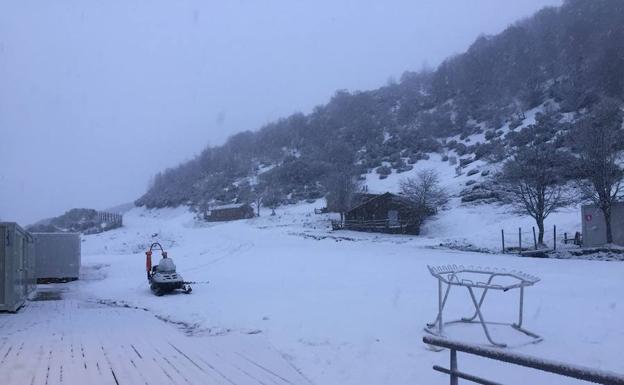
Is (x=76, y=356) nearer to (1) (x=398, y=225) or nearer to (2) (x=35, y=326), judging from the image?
(2) (x=35, y=326)

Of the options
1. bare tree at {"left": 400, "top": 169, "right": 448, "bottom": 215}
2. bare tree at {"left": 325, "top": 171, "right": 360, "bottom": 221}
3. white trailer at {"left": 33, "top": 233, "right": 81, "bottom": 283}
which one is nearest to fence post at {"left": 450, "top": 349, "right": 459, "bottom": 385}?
white trailer at {"left": 33, "top": 233, "right": 81, "bottom": 283}

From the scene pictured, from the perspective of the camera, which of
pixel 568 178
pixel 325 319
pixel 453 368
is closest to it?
pixel 453 368

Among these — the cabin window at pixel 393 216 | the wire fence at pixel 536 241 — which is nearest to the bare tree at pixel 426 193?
the cabin window at pixel 393 216

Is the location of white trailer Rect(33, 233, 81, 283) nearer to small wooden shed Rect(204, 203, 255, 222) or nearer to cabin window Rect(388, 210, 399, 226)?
cabin window Rect(388, 210, 399, 226)

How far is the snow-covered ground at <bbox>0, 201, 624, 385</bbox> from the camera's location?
7.03 m

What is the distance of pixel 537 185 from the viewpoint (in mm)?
29359

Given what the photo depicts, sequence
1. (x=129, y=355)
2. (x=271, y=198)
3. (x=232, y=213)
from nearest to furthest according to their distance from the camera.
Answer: (x=129, y=355) < (x=232, y=213) < (x=271, y=198)

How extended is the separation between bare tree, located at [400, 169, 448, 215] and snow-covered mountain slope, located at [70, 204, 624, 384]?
59.7ft

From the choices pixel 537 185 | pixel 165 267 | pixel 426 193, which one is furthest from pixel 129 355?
pixel 426 193

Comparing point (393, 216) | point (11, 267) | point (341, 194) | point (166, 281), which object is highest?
point (341, 194)

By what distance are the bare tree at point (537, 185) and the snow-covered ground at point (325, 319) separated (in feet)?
27.5

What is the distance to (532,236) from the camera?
3044 centimetres

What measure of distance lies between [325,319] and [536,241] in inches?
859

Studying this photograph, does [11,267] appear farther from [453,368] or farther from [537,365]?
[537,365]
